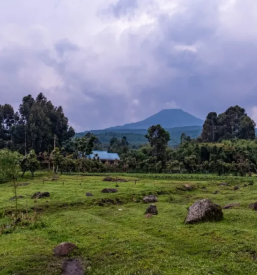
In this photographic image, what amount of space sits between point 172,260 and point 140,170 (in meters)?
69.3

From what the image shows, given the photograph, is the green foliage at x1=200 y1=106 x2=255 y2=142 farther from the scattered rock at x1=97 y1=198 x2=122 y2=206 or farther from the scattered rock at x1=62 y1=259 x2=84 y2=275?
the scattered rock at x1=62 y1=259 x2=84 y2=275

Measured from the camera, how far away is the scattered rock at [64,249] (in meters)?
16.6

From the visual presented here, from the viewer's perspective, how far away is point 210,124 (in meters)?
128

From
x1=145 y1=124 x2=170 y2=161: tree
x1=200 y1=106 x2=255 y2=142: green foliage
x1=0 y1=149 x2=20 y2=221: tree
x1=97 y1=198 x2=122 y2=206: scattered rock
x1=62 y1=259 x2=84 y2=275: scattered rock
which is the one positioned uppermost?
x1=200 y1=106 x2=255 y2=142: green foliage

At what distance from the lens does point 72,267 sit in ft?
49.4

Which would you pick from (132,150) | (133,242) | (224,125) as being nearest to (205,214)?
(133,242)

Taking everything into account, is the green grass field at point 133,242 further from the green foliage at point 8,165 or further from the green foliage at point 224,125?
the green foliage at point 224,125

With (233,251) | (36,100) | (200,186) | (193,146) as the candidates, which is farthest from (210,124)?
(233,251)

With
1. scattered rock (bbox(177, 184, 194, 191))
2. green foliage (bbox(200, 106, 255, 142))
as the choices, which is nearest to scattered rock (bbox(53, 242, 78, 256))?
scattered rock (bbox(177, 184, 194, 191))

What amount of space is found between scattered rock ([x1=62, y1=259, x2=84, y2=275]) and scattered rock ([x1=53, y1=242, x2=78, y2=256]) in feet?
2.67

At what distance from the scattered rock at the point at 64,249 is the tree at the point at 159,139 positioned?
67011 mm

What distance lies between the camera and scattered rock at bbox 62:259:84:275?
47.7 ft

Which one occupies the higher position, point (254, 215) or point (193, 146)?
point (193, 146)

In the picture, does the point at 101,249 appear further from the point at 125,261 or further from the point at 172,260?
the point at 172,260
